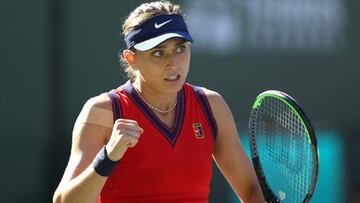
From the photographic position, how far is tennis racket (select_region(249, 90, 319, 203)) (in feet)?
→ 10.4

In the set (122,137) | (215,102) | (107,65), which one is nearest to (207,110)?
(215,102)

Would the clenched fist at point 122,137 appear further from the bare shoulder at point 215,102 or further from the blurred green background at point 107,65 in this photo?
the blurred green background at point 107,65

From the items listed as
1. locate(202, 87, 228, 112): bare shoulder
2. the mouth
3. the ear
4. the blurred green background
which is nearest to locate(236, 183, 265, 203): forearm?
locate(202, 87, 228, 112): bare shoulder

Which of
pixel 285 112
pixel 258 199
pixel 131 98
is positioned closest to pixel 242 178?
pixel 258 199

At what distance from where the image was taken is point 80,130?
118 inches

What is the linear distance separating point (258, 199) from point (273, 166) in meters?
0.15

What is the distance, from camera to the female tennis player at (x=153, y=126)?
118 inches

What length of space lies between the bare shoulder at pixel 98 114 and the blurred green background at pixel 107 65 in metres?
3.57

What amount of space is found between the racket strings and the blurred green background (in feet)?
10.0

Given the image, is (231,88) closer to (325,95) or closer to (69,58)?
(325,95)

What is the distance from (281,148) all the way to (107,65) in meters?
Result: 3.67

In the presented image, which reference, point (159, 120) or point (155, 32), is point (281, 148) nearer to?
point (159, 120)

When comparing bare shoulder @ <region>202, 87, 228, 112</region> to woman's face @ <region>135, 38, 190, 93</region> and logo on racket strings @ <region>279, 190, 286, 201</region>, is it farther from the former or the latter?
logo on racket strings @ <region>279, 190, 286, 201</region>

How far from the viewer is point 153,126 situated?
10.1ft
